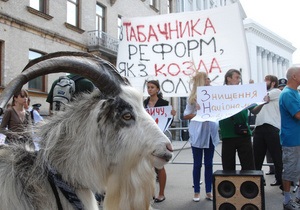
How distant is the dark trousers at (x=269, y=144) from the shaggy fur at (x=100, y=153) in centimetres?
484

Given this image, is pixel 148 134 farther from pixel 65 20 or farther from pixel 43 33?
pixel 65 20

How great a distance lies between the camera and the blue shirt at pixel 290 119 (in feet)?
15.6

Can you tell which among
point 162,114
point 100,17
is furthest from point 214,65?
point 100,17

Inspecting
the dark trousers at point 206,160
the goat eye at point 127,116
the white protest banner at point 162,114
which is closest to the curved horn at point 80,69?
the goat eye at point 127,116

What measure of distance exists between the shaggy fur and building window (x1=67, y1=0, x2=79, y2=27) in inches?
658

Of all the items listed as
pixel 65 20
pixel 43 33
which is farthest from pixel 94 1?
pixel 43 33

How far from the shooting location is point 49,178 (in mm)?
1712

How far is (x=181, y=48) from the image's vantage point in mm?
6891

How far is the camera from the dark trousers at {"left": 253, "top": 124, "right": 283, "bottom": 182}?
6125mm

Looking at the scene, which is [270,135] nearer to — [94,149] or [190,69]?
[190,69]

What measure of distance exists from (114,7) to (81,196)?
20.7 meters

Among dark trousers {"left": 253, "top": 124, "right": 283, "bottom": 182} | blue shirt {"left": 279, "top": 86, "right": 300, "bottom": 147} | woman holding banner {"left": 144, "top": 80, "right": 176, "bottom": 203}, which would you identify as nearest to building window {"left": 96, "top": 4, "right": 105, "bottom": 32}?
woman holding banner {"left": 144, "top": 80, "right": 176, "bottom": 203}

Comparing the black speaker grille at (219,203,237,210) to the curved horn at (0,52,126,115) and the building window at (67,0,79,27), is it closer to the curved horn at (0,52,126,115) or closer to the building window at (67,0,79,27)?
the curved horn at (0,52,126,115)

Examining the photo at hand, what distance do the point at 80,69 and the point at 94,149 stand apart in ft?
1.51
